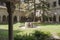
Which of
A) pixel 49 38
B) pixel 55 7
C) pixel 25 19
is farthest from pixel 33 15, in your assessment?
pixel 49 38

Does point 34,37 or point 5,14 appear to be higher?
point 34,37

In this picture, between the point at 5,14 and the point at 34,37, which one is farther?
the point at 5,14

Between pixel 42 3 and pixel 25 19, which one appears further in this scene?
pixel 25 19

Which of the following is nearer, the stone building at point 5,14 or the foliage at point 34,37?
the foliage at point 34,37

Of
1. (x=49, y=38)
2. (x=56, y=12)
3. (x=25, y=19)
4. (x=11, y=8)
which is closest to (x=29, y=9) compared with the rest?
(x=25, y=19)

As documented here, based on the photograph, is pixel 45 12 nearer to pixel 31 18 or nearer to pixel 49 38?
pixel 31 18

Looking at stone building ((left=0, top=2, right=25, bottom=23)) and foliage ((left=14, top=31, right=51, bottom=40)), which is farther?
stone building ((left=0, top=2, right=25, bottom=23))

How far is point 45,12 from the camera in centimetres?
3750

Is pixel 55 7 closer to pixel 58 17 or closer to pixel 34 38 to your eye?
pixel 58 17

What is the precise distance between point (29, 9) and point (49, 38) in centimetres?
2421

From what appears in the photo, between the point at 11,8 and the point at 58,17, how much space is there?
36857mm

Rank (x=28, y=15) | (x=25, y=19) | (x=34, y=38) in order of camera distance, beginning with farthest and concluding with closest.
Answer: (x=25, y=19), (x=28, y=15), (x=34, y=38)

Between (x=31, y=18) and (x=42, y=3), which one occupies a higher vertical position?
(x=42, y=3)

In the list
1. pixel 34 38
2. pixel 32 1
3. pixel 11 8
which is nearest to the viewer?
pixel 11 8
